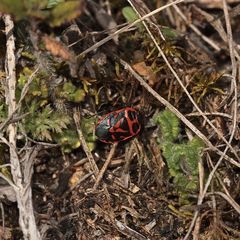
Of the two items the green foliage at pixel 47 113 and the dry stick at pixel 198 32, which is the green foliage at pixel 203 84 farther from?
the green foliage at pixel 47 113

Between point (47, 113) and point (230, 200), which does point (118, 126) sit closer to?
point (47, 113)

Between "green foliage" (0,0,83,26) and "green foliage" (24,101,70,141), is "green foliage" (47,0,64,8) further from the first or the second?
"green foliage" (24,101,70,141)

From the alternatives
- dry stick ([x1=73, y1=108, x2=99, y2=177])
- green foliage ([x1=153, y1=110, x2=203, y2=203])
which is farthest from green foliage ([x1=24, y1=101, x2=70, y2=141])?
green foliage ([x1=153, y1=110, x2=203, y2=203])

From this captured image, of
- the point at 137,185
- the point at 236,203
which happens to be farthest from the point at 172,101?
the point at 236,203

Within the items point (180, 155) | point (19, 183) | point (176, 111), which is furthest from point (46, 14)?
point (180, 155)

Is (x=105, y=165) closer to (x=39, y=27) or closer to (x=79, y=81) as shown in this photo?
(x=79, y=81)

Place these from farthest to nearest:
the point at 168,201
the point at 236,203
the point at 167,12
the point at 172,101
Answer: the point at 167,12 → the point at 172,101 → the point at 168,201 → the point at 236,203
